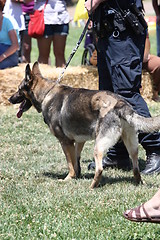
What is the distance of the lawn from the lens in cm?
376

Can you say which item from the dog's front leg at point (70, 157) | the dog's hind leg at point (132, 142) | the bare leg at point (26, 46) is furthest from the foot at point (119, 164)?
the bare leg at point (26, 46)

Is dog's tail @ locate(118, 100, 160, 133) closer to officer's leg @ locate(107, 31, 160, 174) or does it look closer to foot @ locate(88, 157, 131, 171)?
officer's leg @ locate(107, 31, 160, 174)

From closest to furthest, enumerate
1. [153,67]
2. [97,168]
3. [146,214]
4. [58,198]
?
[146,214], [58,198], [97,168], [153,67]

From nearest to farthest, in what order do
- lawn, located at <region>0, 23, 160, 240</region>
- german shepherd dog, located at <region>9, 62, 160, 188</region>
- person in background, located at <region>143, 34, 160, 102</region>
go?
lawn, located at <region>0, 23, 160, 240</region> → german shepherd dog, located at <region>9, 62, 160, 188</region> → person in background, located at <region>143, 34, 160, 102</region>

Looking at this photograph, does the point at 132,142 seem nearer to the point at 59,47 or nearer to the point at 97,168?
the point at 97,168

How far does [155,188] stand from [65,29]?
5174 mm

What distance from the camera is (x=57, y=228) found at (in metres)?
3.79

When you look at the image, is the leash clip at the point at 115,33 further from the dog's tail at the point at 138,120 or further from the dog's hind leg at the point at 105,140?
the dog's hind leg at the point at 105,140

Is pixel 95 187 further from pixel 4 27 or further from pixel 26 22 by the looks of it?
pixel 26 22

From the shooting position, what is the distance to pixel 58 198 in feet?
14.9

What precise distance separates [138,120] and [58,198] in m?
0.94

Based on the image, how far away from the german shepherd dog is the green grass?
24 cm

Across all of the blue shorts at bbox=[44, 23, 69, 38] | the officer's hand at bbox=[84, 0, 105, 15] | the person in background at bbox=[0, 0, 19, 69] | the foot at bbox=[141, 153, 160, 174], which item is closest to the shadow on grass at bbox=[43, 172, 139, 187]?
the foot at bbox=[141, 153, 160, 174]

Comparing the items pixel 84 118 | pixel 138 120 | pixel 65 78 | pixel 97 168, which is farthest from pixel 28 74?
pixel 65 78
